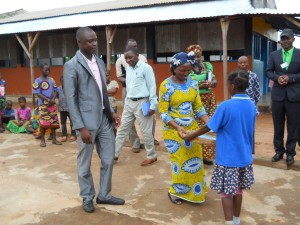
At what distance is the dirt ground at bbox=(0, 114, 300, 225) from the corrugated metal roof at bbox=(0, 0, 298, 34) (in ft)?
15.3

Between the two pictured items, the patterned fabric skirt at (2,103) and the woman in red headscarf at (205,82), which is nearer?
the woman in red headscarf at (205,82)

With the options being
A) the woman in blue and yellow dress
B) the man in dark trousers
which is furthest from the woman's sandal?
the man in dark trousers

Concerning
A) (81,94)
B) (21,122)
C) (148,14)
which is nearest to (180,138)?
(81,94)

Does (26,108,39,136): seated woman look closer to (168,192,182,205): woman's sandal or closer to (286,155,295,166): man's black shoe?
(168,192,182,205): woman's sandal

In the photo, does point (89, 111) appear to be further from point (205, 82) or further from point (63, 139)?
point (63, 139)

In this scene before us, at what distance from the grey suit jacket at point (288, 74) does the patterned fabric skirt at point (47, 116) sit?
391 cm

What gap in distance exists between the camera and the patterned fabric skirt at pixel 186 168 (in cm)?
330

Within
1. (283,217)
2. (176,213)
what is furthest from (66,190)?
(283,217)

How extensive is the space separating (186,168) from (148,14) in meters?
7.81

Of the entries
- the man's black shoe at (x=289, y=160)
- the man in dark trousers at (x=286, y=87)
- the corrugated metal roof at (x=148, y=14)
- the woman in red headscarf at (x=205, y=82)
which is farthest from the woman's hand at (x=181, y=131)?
the corrugated metal roof at (x=148, y=14)

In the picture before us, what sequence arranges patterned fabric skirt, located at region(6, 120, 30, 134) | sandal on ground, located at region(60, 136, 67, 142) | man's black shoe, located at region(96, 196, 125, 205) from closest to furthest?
1. man's black shoe, located at region(96, 196, 125, 205)
2. sandal on ground, located at region(60, 136, 67, 142)
3. patterned fabric skirt, located at region(6, 120, 30, 134)

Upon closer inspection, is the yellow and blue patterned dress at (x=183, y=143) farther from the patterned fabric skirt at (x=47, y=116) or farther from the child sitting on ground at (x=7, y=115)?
the child sitting on ground at (x=7, y=115)

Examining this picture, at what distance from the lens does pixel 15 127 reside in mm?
7754

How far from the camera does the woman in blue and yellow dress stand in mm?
3301
